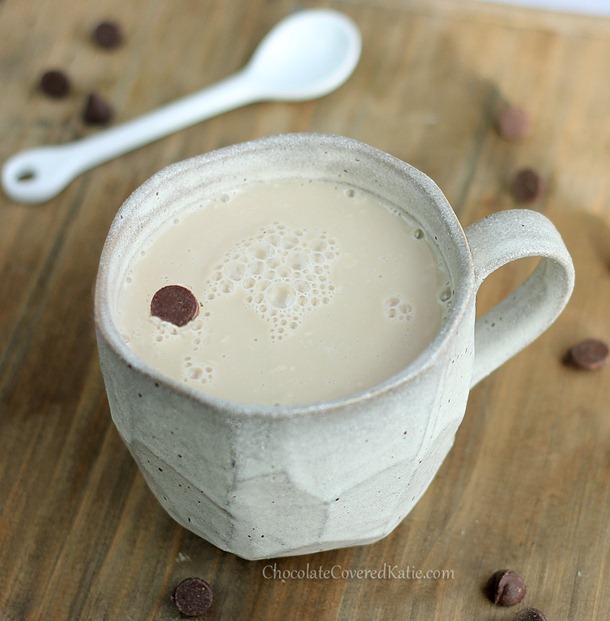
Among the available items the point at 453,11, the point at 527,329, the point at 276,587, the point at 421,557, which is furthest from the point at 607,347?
the point at 453,11

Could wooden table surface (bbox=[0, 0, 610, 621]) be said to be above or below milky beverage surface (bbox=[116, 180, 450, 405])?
below

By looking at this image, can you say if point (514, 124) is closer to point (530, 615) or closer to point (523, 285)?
point (523, 285)

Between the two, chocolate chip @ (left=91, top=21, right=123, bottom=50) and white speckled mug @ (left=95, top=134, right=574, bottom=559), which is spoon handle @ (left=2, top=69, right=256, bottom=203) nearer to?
chocolate chip @ (left=91, top=21, right=123, bottom=50)

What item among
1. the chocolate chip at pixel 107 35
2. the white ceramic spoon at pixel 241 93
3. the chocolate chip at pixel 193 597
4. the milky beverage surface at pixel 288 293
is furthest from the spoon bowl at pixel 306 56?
the chocolate chip at pixel 193 597

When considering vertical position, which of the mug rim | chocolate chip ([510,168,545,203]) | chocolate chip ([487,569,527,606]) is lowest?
chocolate chip ([487,569,527,606])

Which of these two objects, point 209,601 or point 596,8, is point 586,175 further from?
point 209,601

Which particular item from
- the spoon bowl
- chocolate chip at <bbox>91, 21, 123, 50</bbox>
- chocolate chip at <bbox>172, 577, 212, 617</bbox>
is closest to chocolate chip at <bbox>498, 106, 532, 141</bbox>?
the spoon bowl
